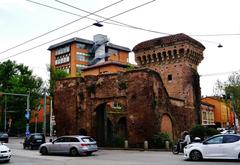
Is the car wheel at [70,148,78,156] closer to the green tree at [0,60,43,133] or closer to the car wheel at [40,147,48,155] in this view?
the car wheel at [40,147,48,155]

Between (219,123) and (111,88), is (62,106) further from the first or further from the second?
(219,123)

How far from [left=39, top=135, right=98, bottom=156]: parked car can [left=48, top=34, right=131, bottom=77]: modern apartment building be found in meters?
74.2

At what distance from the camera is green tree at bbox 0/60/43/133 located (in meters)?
67.8

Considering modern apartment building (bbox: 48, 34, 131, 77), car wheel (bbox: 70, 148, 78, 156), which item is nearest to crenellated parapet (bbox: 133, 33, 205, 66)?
car wheel (bbox: 70, 148, 78, 156)

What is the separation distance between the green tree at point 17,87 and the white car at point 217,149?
51.6 metres

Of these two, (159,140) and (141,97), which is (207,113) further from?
(159,140)

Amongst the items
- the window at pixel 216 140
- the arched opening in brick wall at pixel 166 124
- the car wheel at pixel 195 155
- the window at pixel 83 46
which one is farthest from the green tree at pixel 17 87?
the window at pixel 216 140

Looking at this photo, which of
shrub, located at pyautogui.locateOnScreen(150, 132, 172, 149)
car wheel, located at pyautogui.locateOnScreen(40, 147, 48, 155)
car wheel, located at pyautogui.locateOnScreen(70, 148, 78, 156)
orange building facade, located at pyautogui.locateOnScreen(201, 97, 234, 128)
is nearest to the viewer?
car wheel, located at pyautogui.locateOnScreen(70, 148, 78, 156)

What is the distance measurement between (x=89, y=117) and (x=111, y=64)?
3996 cm

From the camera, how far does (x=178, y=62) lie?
141 ft

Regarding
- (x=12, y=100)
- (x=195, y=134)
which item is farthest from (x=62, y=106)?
(x=12, y=100)

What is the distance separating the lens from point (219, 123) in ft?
298

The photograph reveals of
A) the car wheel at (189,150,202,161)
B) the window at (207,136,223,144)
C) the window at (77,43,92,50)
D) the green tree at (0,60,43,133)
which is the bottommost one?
the car wheel at (189,150,202,161)

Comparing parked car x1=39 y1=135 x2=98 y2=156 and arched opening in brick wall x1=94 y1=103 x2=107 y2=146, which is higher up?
arched opening in brick wall x1=94 y1=103 x2=107 y2=146
